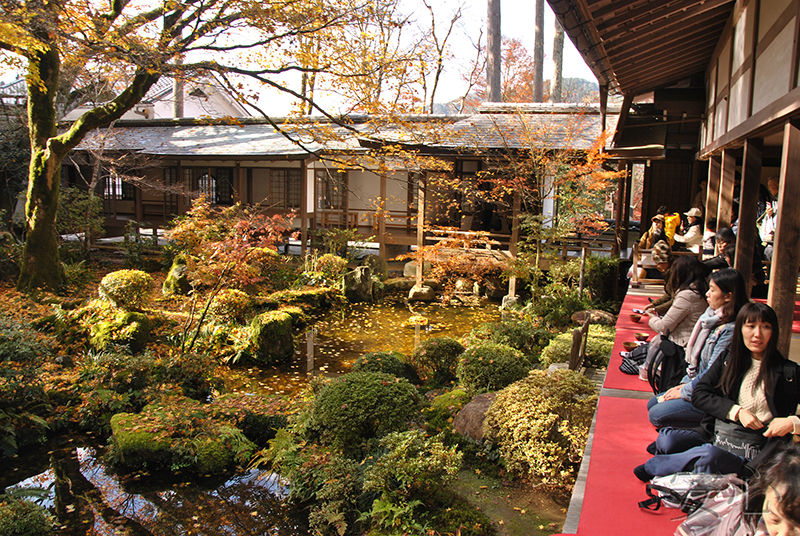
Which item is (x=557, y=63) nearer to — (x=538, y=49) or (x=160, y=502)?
(x=538, y=49)

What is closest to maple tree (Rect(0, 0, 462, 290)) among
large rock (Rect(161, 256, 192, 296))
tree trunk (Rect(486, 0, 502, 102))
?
large rock (Rect(161, 256, 192, 296))

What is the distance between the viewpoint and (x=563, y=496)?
4707 millimetres

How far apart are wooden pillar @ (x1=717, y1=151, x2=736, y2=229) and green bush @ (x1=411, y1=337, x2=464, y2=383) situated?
14.1 ft

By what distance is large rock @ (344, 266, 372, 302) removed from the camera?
13969mm

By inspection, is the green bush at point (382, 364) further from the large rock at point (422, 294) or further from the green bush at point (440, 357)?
the large rock at point (422, 294)

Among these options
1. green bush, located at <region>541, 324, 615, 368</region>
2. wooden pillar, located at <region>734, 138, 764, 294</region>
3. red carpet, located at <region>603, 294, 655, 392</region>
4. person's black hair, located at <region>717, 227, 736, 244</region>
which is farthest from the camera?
green bush, located at <region>541, 324, 615, 368</region>

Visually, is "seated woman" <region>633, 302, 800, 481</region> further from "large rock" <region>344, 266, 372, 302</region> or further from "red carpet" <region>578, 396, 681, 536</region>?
"large rock" <region>344, 266, 372, 302</region>

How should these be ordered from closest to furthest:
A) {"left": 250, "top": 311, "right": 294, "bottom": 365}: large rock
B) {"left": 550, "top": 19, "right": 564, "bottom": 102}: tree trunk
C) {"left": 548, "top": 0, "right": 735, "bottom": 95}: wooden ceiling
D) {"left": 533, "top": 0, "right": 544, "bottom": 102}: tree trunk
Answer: {"left": 548, "top": 0, "right": 735, "bottom": 95}: wooden ceiling, {"left": 250, "top": 311, "right": 294, "bottom": 365}: large rock, {"left": 550, "top": 19, "right": 564, "bottom": 102}: tree trunk, {"left": 533, "top": 0, "right": 544, "bottom": 102}: tree trunk

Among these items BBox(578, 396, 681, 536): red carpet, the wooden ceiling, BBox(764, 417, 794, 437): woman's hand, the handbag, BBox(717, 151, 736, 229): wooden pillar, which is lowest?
BBox(578, 396, 681, 536): red carpet

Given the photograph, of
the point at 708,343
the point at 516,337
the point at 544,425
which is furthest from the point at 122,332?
the point at 708,343

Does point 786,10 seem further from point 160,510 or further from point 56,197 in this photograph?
point 56,197

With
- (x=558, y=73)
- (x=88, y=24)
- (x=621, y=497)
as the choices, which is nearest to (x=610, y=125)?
(x=558, y=73)

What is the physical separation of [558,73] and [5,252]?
22.2 metres

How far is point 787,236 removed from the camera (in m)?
4.24
